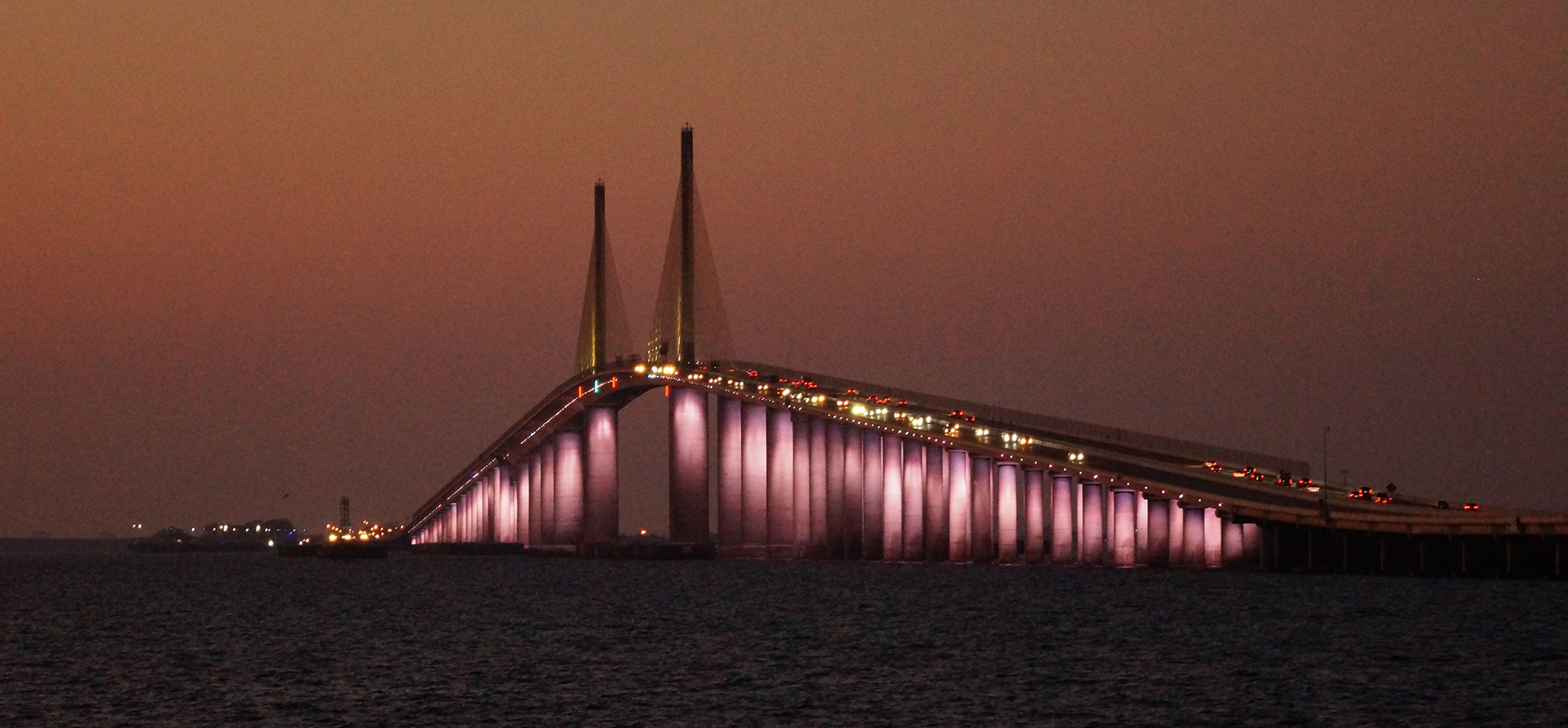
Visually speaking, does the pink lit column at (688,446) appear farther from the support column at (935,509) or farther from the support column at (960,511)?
the support column at (960,511)

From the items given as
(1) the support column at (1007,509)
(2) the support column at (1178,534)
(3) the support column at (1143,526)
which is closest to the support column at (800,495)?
(1) the support column at (1007,509)

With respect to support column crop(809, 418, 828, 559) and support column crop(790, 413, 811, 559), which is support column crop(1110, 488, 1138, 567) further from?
support column crop(790, 413, 811, 559)

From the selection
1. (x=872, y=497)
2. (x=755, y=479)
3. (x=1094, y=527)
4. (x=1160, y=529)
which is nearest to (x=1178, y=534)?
(x=1160, y=529)

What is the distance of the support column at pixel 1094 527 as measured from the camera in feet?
454

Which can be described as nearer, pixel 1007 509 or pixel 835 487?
pixel 1007 509

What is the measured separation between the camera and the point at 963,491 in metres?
151

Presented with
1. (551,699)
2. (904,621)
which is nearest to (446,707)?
(551,699)

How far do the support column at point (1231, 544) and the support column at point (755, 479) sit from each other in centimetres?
4673

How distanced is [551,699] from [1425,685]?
85.7 feet

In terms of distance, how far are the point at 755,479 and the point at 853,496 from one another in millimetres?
10278

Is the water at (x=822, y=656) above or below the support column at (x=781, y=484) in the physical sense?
below

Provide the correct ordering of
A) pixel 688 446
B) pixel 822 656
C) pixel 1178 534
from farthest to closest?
pixel 688 446 < pixel 1178 534 < pixel 822 656

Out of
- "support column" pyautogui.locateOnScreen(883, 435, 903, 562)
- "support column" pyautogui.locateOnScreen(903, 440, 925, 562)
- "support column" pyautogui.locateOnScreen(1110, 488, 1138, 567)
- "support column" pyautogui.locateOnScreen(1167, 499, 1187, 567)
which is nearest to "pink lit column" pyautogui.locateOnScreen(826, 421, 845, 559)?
"support column" pyautogui.locateOnScreen(883, 435, 903, 562)

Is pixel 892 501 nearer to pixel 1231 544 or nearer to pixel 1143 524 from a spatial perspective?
pixel 1143 524
